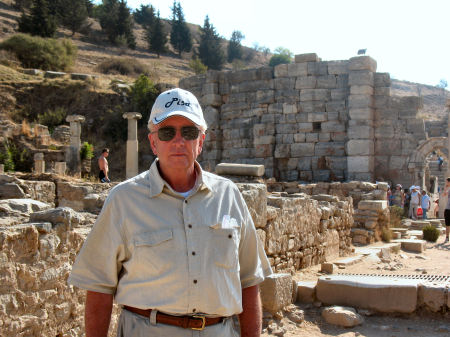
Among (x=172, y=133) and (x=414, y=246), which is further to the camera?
(x=414, y=246)

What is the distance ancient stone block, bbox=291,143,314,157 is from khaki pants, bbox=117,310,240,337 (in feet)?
46.5

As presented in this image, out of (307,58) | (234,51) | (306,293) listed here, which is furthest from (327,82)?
(234,51)

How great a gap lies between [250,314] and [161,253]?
61cm

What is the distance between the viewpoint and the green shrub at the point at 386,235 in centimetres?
1119

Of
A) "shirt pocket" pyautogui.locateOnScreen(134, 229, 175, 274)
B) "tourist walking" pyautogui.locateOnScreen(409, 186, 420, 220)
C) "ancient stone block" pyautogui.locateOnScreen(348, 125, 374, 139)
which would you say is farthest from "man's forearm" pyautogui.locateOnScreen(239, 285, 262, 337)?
"ancient stone block" pyautogui.locateOnScreen(348, 125, 374, 139)

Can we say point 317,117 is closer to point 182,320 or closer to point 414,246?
point 414,246

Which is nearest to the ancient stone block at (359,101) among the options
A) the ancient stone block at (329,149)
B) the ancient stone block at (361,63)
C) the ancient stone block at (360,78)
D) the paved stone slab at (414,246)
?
the ancient stone block at (360,78)

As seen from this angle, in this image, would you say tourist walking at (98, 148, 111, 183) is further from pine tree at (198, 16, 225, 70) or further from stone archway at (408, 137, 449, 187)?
pine tree at (198, 16, 225, 70)

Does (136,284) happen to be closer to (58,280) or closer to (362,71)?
(58,280)

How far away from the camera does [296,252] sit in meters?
7.12

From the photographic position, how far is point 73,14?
151ft

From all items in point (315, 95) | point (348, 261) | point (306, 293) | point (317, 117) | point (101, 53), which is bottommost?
point (348, 261)

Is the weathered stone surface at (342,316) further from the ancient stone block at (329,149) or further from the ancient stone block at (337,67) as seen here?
the ancient stone block at (337,67)

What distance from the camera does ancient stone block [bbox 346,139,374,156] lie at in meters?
15.4
